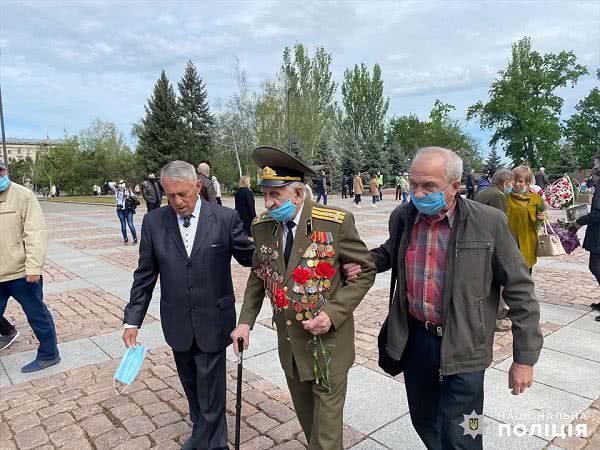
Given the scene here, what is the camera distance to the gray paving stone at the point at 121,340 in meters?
4.84

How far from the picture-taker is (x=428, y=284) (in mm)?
2215

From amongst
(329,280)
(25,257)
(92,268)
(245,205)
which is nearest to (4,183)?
(25,257)

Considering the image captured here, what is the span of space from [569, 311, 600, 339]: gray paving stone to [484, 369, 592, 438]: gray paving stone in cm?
186

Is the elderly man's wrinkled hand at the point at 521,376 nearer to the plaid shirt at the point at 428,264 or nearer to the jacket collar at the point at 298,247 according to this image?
the plaid shirt at the point at 428,264

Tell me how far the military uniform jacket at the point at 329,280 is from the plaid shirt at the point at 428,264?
25 cm

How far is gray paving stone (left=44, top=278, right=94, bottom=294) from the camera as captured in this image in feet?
24.5

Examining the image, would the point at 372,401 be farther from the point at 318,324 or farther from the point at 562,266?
the point at 562,266

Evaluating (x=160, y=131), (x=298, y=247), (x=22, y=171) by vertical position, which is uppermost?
(x=160, y=131)

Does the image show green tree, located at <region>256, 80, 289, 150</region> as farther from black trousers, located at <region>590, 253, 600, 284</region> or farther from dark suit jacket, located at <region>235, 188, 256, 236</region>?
black trousers, located at <region>590, 253, 600, 284</region>

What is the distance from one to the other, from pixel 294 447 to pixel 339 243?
1.58 meters

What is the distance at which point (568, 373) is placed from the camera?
402 centimetres

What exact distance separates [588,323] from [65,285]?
8069 mm

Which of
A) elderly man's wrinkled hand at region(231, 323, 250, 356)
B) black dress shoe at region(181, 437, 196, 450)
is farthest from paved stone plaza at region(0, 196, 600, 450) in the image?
elderly man's wrinkled hand at region(231, 323, 250, 356)

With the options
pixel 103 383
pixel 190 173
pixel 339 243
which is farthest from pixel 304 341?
pixel 103 383
